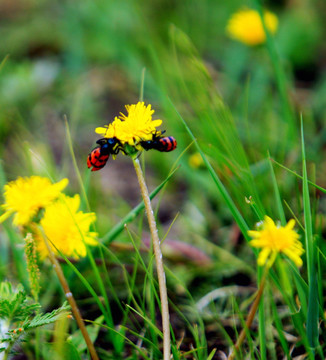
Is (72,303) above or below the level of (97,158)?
below

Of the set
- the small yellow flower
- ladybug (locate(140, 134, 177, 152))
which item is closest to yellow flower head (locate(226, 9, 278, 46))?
ladybug (locate(140, 134, 177, 152))

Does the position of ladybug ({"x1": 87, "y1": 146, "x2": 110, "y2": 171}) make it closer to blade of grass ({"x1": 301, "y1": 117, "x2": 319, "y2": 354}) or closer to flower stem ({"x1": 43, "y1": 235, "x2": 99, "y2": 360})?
flower stem ({"x1": 43, "y1": 235, "x2": 99, "y2": 360})

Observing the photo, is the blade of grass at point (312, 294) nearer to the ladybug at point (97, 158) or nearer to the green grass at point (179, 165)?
the green grass at point (179, 165)

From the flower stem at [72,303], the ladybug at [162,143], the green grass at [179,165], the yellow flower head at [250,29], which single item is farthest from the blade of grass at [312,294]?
the yellow flower head at [250,29]

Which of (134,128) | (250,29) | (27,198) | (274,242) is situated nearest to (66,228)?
(27,198)

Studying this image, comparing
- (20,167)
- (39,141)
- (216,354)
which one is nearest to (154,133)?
(216,354)

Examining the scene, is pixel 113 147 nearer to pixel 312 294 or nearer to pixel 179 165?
pixel 179 165
